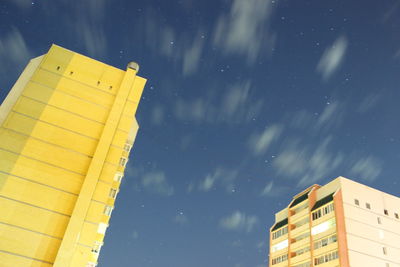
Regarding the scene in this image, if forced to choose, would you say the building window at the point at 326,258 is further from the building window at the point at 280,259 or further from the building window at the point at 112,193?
the building window at the point at 112,193

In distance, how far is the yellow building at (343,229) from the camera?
179 feet

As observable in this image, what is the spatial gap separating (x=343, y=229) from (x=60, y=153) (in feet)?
148

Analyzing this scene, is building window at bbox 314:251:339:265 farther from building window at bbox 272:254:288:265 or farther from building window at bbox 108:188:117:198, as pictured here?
building window at bbox 108:188:117:198

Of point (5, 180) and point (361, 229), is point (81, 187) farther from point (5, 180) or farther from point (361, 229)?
point (361, 229)

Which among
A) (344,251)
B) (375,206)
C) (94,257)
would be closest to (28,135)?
(94,257)

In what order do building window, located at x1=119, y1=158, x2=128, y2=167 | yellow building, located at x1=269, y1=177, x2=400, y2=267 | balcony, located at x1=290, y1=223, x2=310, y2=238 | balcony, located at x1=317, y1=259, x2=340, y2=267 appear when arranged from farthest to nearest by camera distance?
1. balcony, located at x1=290, y1=223, x2=310, y2=238
2. yellow building, located at x1=269, y1=177, x2=400, y2=267
3. balcony, located at x1=317, y1=259, x2=340, y2=267
4. building window, located at x1=119, y1=158, x2=128, y2=167

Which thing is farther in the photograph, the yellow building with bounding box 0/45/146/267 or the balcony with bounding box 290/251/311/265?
the balcony with bounding box 290/251/311/265

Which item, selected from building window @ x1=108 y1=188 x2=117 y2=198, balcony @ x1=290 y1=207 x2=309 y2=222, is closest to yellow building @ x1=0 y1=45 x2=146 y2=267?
building window @ x1=108 y1=188 x2=117 y2=198

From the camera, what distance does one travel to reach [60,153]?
26672mm

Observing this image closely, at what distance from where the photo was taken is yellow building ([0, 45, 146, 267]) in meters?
23.4

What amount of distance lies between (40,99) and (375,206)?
54955mm

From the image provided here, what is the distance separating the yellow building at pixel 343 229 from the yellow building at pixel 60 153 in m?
40.6

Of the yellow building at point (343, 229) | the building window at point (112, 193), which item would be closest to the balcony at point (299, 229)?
the yellow building at point (343, 229)

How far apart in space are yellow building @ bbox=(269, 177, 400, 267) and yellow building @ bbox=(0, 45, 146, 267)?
40.6 metres
